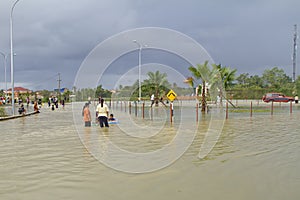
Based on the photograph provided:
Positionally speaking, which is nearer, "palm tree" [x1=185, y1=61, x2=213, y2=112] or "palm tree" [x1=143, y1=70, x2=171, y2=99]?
"palm tree" [x1=185, y1=61, x2=213, y2=112]

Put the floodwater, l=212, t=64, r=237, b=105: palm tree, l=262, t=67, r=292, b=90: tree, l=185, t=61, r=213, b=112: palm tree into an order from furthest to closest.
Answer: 1. l=262, t=67, r=292, b=90: tree
2. l=212, t=64, r=237, b=105: palm tree
3. l=185, t=61, r=213, b=112: palm tree
4. the floodwater

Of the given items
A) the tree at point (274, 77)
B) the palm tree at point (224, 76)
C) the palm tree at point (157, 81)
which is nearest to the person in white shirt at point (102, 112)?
the palm tree at point (224, 76)

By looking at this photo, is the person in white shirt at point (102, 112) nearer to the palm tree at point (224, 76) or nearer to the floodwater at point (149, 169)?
the floodwater at point (149, 169)

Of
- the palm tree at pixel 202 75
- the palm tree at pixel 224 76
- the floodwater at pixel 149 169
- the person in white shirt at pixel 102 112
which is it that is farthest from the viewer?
the palm tree at pixel 224 76

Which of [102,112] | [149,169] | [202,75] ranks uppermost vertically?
[202,75]

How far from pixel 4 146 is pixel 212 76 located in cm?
2307

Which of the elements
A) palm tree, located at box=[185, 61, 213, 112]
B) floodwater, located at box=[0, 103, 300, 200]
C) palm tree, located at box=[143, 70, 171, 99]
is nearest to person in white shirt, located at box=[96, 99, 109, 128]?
floodwater, located at box=[0, 103, 300, 200]

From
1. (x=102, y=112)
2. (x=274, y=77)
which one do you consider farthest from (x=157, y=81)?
(x=274, y=77)

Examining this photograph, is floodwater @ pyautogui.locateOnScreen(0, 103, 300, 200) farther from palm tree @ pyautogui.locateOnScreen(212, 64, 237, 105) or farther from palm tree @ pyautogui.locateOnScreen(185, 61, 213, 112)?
palm tree @ pyautogui.locateOnScreen(212, 64, 237, 105)

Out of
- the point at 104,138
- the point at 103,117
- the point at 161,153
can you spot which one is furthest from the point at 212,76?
the point at 161,153

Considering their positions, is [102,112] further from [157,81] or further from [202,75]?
[157,81]

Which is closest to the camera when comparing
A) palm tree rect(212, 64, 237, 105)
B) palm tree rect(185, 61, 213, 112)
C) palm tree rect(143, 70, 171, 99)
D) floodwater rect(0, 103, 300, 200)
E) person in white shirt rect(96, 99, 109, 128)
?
floodwater rect(0, 103, 300, 200)

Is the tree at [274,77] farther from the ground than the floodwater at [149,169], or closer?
farther from the ground

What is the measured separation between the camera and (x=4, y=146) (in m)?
10.1
